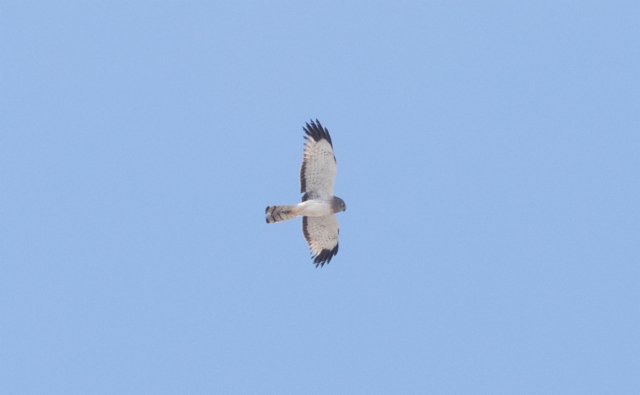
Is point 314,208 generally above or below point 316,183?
below

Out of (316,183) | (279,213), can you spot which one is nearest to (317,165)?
(316,183)

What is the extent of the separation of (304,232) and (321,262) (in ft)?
2.46

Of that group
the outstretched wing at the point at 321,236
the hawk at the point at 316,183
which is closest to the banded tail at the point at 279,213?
the hawk at the point at 316,183

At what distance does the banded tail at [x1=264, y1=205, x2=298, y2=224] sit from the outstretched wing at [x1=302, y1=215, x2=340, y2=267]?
91 centimetres

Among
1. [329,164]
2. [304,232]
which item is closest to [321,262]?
[304,232]

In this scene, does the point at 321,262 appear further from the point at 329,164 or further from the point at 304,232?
the point at 329,164

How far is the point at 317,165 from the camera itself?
22938 millimetres

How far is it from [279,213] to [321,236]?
4.94 feet

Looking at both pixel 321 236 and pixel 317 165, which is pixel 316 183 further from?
pixel 321 236

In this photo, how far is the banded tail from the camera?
22719 mm

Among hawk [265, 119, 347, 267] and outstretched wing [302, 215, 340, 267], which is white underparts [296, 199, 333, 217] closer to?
hawk [265, 119, 347, 267]

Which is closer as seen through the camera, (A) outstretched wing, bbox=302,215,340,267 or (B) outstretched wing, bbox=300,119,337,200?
(B) outstretched wing, bbox=300,119,337,200

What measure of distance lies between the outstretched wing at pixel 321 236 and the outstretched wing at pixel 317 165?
0.77 metres

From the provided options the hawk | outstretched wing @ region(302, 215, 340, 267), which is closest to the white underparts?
the hawk
